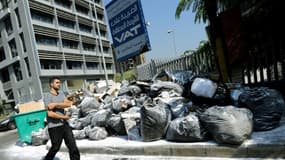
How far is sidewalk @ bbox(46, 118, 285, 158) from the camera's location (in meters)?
3.57

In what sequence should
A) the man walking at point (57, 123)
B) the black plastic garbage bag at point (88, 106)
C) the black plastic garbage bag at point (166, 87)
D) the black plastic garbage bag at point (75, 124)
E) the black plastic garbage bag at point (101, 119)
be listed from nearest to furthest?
the man walking at point (57, 123) → the black plastic garbage bag at point (101, 119) → the black plastic garbage bag at point (166, 87) → the black plastic garbage bag at point (75, 124) → the black plastic garbage bag at point (88, 106)

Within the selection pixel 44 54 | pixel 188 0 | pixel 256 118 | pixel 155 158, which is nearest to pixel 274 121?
pixel 256 118

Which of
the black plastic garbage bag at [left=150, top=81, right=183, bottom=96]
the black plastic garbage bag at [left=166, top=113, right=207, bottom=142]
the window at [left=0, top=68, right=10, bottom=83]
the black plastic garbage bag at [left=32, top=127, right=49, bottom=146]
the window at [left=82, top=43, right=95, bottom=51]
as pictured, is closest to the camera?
the black plastic garbage bag at [left=166, top=113, right=207, bottom=142]

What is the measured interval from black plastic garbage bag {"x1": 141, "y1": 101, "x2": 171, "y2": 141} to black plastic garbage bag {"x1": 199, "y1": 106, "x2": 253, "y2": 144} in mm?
802

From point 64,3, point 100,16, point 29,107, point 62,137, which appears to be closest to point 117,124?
point 62,137

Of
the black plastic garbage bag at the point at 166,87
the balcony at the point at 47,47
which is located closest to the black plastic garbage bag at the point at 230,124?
the black plastic garbage bag at the point at 166,87

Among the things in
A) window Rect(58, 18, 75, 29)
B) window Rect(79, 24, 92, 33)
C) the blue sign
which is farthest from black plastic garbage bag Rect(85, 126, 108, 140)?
window Rect(79, 24, 92, 33)

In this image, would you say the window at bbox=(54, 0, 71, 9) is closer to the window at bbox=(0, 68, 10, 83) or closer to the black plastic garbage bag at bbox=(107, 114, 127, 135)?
the window at bbox=(0, 68, 10, 83)

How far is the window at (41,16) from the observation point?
100 feet

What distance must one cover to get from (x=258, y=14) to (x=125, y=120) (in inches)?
146

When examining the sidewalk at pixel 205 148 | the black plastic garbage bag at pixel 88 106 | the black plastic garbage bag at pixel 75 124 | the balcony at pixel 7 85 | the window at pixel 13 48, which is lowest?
the sidewalk at pixel 205 148

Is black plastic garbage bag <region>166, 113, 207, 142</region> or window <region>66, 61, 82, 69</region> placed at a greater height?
window <region>66, 61, 82, 69</region>

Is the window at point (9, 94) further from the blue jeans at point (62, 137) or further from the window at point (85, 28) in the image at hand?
the blue jeans at point (62, 137)

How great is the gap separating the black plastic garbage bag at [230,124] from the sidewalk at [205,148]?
0.12m
